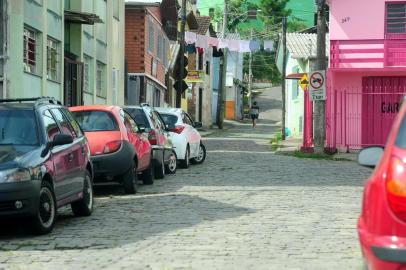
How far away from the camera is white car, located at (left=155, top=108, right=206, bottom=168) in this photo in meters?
18.2

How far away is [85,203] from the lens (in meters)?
10.2

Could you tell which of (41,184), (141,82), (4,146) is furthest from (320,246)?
(141,82)

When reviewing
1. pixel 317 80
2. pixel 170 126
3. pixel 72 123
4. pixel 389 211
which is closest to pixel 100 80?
pixel 317 80

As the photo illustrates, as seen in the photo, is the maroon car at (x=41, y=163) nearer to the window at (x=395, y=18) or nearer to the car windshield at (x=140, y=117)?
the car windshield at (x=140, y=117)

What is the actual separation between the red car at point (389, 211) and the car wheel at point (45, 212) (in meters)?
4.99

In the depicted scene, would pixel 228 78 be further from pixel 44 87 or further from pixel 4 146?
pixel 4 146

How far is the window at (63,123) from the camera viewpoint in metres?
9.89

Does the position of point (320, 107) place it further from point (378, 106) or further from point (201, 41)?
point (201, 41)

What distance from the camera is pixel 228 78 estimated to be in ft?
222

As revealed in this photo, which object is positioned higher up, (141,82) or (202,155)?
(141,82)

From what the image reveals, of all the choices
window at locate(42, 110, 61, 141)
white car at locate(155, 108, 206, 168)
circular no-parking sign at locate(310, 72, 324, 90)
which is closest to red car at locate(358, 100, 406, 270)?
window at locate(42, 110, 61, 141)

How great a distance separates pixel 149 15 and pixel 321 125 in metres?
14.1

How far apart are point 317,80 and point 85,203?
13.4 metres

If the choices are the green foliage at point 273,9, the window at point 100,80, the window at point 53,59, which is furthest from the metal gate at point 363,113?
the green foliage at point 273,9
